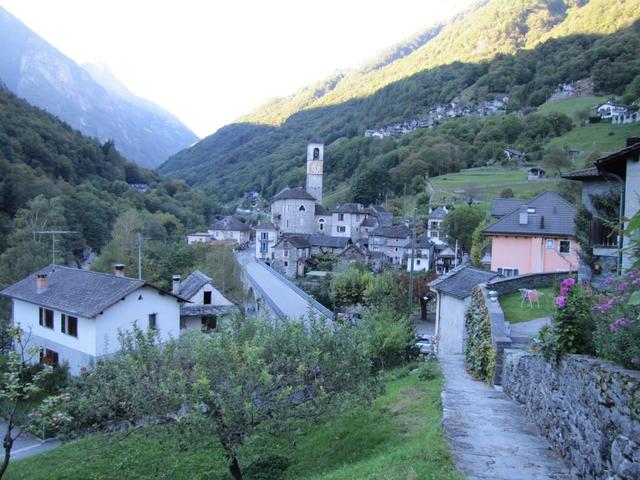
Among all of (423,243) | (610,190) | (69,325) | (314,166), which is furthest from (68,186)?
(610,190)

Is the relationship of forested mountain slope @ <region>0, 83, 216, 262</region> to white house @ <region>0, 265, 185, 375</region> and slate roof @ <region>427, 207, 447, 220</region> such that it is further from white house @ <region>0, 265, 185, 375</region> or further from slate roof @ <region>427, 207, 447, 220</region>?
slate roof @ <region>427, 207, 447, 220</region>

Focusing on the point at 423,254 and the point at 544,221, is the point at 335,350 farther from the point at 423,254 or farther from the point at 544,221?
the point at 423,254

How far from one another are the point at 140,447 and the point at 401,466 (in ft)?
29.0

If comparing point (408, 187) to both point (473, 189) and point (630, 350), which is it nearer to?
point (473, 189)

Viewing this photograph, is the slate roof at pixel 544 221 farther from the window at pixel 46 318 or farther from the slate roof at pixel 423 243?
the slate roof at pixel 423 243

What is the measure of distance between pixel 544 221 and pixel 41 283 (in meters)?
26.2

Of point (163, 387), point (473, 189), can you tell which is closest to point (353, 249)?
point (473, 189)

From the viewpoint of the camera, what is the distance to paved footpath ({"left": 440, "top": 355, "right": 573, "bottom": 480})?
6.14 metres

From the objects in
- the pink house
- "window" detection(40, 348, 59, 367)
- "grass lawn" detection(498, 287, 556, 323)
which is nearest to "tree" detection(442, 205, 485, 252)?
the pink house

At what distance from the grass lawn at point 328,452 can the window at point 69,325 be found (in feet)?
26.5

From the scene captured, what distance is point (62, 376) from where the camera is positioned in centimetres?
2072

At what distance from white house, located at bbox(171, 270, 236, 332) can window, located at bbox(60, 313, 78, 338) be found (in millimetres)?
5433

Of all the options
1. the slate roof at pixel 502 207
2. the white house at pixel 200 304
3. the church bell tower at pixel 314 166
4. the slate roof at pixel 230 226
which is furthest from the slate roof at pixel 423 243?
the white house at pixel 200 304

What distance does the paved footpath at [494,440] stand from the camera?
6136 millimetres
